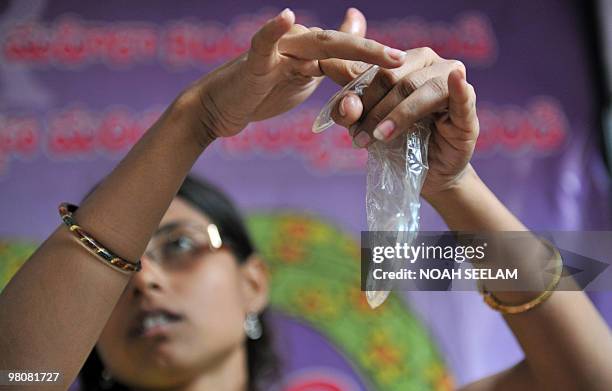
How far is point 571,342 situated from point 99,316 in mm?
865

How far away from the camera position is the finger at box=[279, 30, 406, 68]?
3.93 ft

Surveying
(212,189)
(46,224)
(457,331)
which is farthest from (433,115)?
(46,224)

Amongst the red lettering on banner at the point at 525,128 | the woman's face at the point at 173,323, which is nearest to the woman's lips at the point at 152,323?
the woman's face at the point at 173,323

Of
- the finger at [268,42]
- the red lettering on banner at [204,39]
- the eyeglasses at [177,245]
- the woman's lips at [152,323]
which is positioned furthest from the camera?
the red lettering on banner at [204,39]

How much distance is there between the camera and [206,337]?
2.03 m

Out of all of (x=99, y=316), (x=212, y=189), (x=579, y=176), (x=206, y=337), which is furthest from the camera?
(x=579, y=176)

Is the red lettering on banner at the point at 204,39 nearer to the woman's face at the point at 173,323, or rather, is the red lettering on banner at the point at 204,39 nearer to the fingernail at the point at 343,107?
the woman's face at the point at 173,323

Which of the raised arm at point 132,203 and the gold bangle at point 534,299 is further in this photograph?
the gold bangle at point 534,299

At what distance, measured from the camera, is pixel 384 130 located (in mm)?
1200

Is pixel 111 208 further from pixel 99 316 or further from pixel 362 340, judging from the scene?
pixel 362 340

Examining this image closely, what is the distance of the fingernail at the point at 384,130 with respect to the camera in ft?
3.93

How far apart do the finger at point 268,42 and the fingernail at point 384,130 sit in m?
0.21

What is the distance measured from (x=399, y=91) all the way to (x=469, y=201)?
31 centimetres

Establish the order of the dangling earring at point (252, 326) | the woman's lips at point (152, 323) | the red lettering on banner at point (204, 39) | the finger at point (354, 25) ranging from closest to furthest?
1. the finger at point (354, 25)
2. the woman's lips at point (152, 323)
3. the dangling earring at point (252, 326)
4. the red lettering on banner at point (204, 39)
